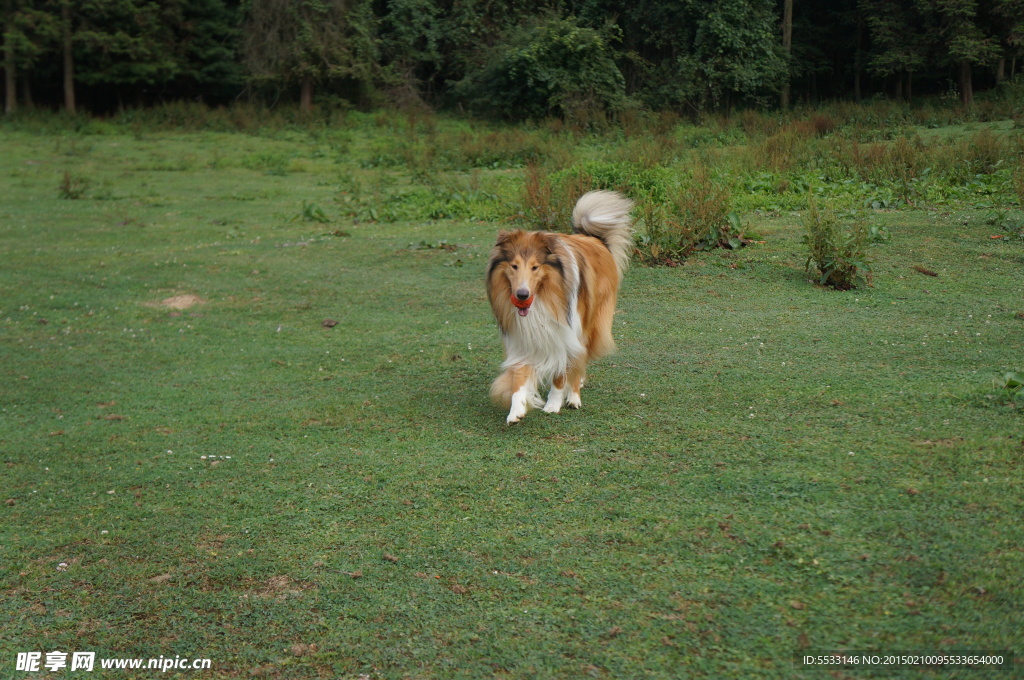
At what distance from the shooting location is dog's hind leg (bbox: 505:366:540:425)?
5.39 metres

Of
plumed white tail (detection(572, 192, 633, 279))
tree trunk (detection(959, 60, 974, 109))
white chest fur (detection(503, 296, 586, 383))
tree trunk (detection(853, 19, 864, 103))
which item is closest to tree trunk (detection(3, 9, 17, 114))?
plumed white tail (detection(572, 192, 633, 279))

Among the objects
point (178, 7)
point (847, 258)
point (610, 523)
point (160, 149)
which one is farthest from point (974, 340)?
point (178, 7)

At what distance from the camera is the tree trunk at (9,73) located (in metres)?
25.4

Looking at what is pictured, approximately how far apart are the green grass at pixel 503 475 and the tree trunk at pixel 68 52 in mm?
19791

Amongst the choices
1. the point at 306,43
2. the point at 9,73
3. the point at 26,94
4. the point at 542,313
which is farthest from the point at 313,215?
the point at 26,94

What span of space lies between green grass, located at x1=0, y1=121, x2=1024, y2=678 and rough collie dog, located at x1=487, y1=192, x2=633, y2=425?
0.68 feet

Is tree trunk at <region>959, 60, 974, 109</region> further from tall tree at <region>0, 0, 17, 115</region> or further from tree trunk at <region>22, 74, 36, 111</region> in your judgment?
tree trunk at <region>22, 74, 36, 111</region>

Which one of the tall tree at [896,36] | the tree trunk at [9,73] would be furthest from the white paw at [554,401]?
the tree trunk at [9,73]

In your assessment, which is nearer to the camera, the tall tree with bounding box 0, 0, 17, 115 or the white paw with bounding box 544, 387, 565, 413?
the white paw with bounding box 544, 387, 565, 413

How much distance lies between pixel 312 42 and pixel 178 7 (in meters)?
5.04

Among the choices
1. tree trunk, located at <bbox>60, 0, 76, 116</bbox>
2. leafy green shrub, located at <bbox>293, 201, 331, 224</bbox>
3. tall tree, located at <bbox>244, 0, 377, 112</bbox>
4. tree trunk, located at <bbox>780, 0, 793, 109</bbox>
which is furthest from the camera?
tree trunk, located at <bbox>780, 0, 793, 109</bbox>

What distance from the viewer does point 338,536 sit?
13.6 ft

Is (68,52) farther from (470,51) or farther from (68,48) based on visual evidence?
(470,51)

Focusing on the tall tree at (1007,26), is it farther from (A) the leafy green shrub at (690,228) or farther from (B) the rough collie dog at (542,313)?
(B) the rough collie dog at (542,313)
